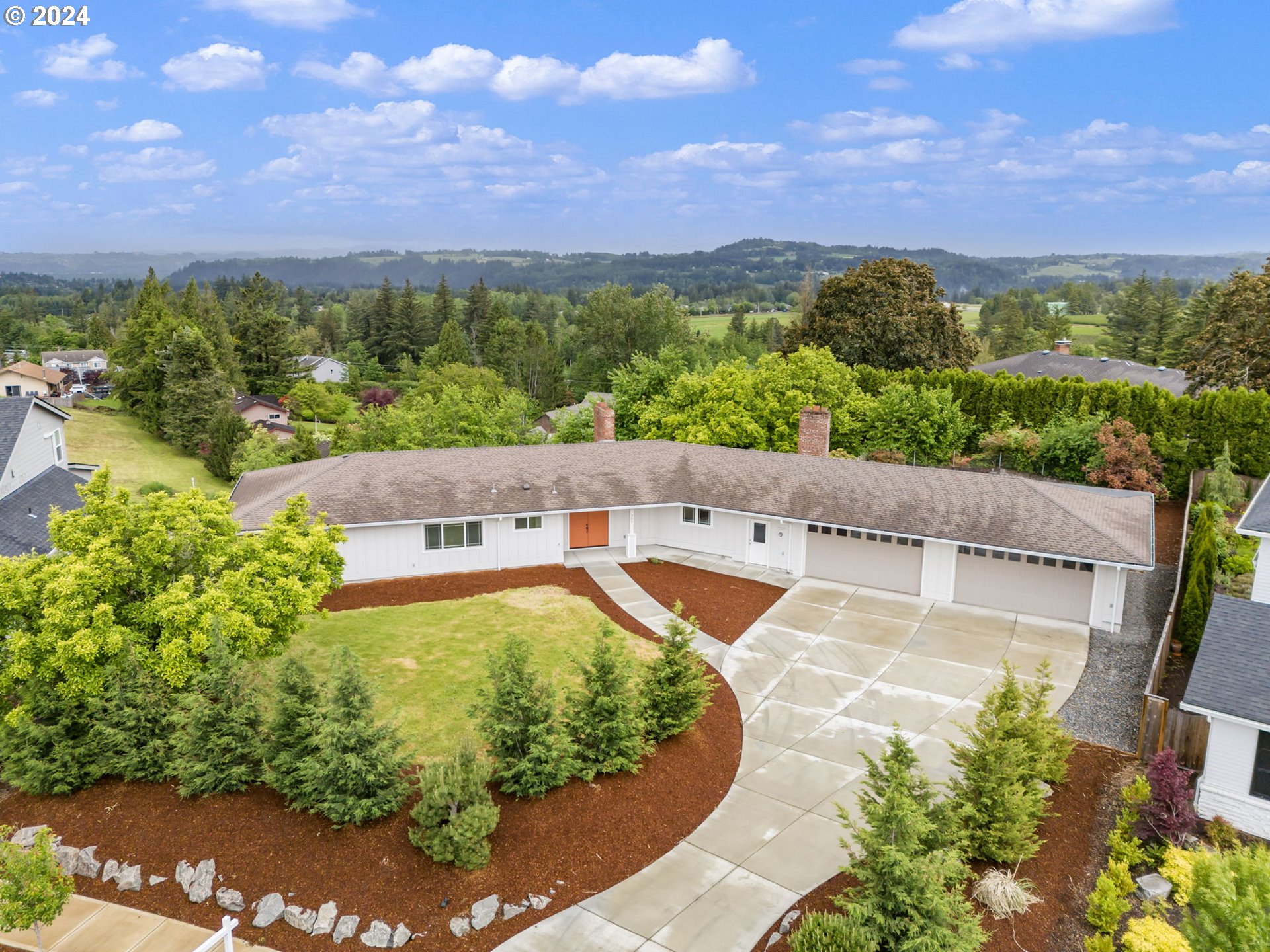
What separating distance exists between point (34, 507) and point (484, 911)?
748 inches

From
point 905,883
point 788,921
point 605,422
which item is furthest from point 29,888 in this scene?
point 605,422

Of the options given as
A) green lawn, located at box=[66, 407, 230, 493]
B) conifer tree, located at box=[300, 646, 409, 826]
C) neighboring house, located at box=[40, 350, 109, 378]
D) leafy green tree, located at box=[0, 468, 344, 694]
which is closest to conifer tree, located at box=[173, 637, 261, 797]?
leafy green tree, located at box=[0, 468, 344, 694]

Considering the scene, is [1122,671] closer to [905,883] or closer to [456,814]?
[905,883]

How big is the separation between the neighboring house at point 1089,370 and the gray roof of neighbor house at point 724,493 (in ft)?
78.4

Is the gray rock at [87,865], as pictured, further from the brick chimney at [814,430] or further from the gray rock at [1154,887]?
the brick chimney at [814,430]

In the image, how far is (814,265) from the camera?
18912cm

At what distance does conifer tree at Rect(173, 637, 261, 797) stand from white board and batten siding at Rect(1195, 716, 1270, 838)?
15742 mm

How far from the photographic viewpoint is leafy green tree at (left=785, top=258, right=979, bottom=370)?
46.2 meters

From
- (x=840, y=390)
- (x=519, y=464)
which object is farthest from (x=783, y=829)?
(x=840, y=390)

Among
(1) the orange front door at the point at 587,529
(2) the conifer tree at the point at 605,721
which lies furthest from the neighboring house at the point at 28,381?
(2) the conifer tree at the point at 605,721

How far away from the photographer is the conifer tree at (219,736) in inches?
518

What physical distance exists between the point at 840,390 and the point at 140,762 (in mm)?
29638

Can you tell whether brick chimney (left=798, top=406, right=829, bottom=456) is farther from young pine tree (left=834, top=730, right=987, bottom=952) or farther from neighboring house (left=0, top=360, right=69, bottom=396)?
neighboring house (left=0, top=360, right=69, bottom=396)

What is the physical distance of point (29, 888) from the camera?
9828 mm
